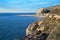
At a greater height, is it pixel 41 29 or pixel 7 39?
pixel 41 29

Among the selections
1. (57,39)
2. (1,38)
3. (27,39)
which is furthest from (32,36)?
(1,38)

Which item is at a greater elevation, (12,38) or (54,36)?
(54,36)

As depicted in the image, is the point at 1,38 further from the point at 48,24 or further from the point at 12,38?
the point at 48,24

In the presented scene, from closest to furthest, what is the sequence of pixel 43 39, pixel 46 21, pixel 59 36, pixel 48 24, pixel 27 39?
pixel 59 36 → pixel 43 39 → pixel 27 39 → pixel 48 24 → pixel 46 21

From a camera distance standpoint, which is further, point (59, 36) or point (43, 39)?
point (43, 39)

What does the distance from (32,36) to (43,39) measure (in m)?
4.64

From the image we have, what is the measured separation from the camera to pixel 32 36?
51938 millimetres

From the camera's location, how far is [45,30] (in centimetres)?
5394

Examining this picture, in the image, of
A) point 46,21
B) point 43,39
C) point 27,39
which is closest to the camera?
point 43,39

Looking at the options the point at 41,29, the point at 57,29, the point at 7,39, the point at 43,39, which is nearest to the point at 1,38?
the point at 7,39

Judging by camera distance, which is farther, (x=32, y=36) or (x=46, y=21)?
(x=46, y=21)

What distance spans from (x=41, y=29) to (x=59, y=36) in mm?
19175

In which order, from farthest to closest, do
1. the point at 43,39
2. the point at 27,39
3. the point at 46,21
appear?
the point at 46,21
the point at 27,39
the point at 43,39

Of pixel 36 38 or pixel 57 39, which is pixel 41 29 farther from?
pixel 57 39
